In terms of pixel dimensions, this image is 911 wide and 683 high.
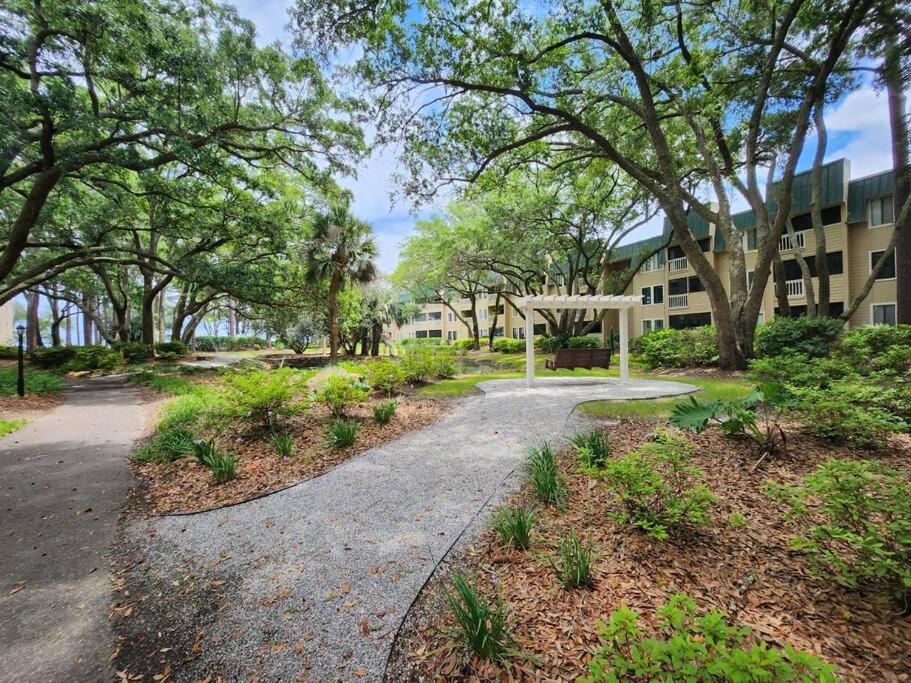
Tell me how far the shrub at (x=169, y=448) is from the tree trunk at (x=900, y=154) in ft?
39.7

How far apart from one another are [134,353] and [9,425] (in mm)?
14484

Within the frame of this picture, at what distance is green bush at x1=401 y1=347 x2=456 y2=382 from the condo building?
1135 cm


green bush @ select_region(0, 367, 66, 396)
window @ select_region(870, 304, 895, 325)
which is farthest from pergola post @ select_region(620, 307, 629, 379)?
green bush @ select_region(0, 367, 66, 396)

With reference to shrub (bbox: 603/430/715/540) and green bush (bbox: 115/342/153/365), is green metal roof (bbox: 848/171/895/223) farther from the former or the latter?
green bush (bbox: 115/342/153/365)

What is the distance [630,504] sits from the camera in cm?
321

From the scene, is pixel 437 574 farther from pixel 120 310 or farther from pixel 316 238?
pixel 120 310

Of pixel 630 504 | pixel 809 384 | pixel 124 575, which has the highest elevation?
pixel 809 384

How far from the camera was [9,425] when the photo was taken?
7.28 metres

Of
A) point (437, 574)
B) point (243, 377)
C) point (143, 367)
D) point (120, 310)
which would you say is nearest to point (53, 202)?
point (143, 367)

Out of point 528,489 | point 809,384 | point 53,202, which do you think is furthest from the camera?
point 53,202

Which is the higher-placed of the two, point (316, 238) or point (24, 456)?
point (316, 238)

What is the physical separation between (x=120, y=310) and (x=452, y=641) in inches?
1148

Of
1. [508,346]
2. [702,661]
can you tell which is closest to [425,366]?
[702,661]

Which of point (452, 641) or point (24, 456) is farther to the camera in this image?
point (24, 456)
